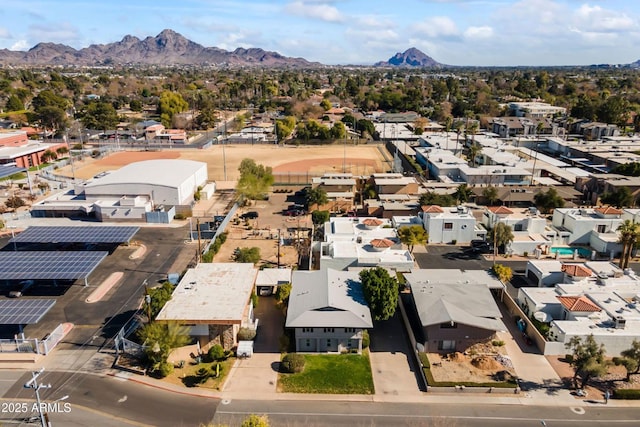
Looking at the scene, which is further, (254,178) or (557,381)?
(254,178)

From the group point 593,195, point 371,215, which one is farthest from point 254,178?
point 593,195

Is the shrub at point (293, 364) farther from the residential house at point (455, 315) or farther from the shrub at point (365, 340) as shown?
the residential house at point (455, 315)

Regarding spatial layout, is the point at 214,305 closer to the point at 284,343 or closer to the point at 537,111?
the point at 284,343

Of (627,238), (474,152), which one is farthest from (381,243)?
(474,152)

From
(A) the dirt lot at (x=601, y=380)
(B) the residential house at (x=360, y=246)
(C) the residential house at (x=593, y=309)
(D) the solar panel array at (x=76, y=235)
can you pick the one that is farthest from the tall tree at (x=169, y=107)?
(A) the dirt lot at (x=601, y=380)

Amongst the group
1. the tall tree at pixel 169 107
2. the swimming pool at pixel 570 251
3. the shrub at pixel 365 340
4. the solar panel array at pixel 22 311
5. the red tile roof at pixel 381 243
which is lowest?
the shrub at pixel 365 340

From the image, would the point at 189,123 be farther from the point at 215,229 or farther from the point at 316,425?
the point at 316,425

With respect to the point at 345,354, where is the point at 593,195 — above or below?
above
